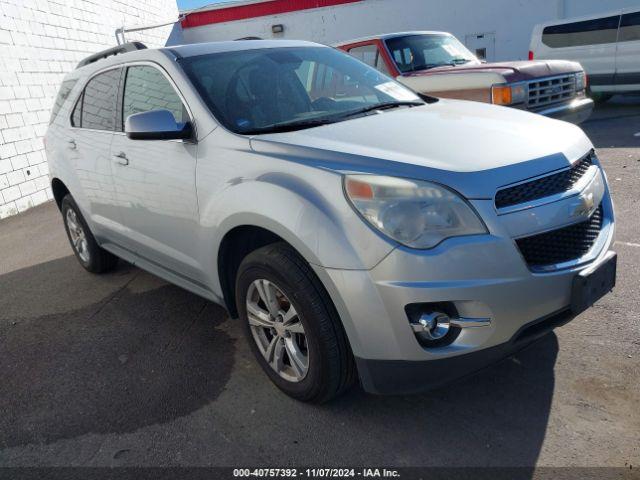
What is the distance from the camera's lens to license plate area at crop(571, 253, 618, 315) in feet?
7.45

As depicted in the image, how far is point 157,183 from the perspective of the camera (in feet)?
10.8

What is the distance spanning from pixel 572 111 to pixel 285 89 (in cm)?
467

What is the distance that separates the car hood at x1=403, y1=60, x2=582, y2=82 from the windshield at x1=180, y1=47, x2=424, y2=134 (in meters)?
2.87

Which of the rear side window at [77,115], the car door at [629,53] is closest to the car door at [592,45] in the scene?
the car door at [629,53]

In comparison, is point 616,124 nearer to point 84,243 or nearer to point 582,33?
point 582,33

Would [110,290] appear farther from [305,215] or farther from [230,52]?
[305,215]

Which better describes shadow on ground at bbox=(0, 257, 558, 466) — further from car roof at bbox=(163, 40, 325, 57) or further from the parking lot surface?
car roof at bbox=(163, 40, 325, 57)

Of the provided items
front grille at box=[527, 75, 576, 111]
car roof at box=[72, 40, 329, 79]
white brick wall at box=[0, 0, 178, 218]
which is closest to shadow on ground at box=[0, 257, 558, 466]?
car roof at box=[72, 40, 329, 79]

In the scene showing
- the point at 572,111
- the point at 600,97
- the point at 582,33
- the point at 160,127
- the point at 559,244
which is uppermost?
the point at 160,127

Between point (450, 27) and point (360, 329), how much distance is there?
18.2m

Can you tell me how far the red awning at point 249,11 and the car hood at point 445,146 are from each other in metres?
17.9

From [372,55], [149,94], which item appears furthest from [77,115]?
[372,55]

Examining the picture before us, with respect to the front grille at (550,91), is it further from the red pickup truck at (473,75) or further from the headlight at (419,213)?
the headlight at (419,213)

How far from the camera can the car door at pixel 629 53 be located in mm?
10867
